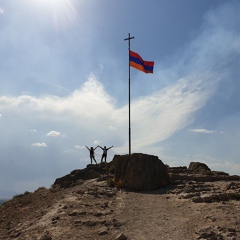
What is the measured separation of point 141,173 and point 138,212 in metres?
6.72

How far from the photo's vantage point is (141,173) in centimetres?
2048

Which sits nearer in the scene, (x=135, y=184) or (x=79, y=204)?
(x=79, y=204)

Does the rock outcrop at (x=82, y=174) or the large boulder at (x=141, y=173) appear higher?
the rock outcrop at (x=82, y=174)

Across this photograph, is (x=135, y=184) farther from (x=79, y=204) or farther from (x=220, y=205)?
(x=220, y=205)

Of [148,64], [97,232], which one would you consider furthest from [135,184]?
[148,64]

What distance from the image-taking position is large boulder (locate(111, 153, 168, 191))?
66.3 ft

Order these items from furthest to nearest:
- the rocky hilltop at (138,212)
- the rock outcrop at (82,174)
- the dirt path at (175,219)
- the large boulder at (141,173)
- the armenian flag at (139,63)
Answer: the armenian flag at (139,63)
the rock outcrop at (82,174)
the large boulder at (141,173)
the rocky hilltop at (138,212)
the dirt path at (175,219)

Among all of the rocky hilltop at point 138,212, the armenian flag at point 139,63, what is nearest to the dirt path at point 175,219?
the rocky hilltop at point 138,212

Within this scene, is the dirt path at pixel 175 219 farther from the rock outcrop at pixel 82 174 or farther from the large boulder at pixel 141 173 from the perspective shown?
the rock outcrop at pixel 82 174

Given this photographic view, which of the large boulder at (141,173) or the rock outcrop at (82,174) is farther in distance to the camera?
the rock outcrop at (82,174)

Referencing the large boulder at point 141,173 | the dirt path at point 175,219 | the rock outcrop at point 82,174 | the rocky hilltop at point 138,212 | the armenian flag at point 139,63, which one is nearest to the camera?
the dirt path at point 175,219

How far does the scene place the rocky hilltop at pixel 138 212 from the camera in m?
10.8

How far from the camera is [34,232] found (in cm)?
1171

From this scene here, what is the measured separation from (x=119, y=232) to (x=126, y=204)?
4.50 metres
